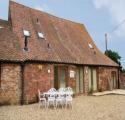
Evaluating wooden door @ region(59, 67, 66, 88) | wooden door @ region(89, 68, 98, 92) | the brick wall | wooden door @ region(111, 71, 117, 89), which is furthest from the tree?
the brick wall

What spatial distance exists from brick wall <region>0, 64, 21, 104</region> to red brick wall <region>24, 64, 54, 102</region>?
0.52 m

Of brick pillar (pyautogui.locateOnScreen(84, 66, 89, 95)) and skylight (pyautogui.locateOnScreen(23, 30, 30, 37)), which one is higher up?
skylight (pyautogui.locateOnScreen(23, 30, 30, 37))

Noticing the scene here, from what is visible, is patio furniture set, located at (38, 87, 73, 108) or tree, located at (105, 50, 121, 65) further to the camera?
tree, located at (105, 50, 121, 65)

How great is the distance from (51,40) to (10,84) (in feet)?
22.4

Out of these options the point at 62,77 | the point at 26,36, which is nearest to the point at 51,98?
the point at 62,77

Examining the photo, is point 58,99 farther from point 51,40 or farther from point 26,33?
point 51,40

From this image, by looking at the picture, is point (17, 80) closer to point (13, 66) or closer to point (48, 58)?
point (13, 66)

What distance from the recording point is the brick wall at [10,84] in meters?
18.0

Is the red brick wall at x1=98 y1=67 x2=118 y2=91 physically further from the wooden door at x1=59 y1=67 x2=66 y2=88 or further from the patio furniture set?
the patio furniture set

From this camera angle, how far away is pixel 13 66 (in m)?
18.6

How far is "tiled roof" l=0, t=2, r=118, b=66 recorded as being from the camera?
20.7 meters

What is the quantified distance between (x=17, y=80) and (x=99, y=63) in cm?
1087

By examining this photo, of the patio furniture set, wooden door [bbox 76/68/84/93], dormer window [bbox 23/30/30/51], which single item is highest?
dormer window [bbox 23/30/30/51]

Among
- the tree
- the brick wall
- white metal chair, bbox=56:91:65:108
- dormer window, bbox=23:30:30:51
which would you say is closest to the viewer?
white metal chair, bbox=56:91:65:108
